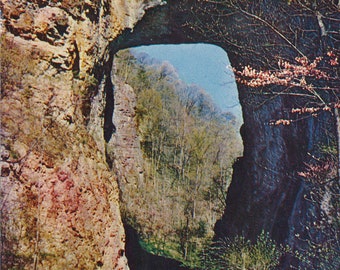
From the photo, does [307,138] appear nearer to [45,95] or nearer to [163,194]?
[45,95]

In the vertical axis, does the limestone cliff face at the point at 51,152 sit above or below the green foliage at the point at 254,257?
above

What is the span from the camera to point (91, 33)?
6008 millimetres

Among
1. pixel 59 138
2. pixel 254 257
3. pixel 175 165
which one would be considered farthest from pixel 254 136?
pixel 59 138

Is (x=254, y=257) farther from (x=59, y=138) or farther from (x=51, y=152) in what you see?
(x=51, y=152)

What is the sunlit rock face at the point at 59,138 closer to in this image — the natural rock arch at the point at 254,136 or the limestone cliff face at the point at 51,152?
the limestone cliff face at the point at 51,152

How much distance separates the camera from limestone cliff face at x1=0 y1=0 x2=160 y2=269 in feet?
12.0

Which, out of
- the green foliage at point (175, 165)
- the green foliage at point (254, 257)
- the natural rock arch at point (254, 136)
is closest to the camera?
the green foliage at point (254, 257)

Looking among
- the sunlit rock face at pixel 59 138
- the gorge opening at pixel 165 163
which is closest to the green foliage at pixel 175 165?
the gorge opening at pixel 165 163

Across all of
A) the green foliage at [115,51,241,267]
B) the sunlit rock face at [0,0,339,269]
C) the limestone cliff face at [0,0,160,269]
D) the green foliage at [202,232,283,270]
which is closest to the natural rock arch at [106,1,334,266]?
the sunlit rock face at [0,0,339,269]

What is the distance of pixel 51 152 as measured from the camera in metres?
4.21

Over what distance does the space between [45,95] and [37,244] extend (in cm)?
194

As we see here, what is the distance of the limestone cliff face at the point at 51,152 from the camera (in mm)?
3672

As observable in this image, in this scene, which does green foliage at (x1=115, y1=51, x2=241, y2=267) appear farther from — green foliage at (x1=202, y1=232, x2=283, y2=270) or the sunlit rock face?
the sunlit rock face

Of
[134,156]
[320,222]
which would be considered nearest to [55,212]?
[320,222]
